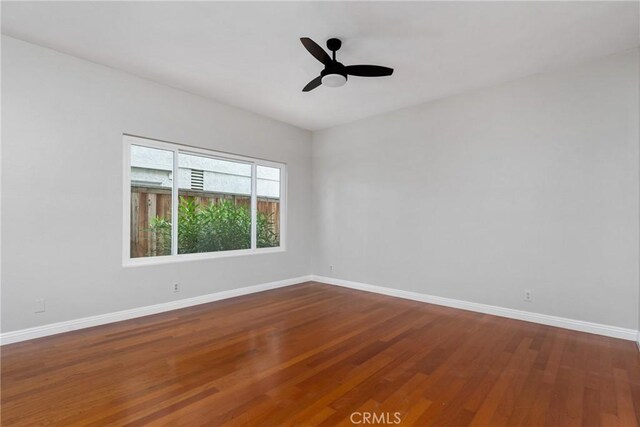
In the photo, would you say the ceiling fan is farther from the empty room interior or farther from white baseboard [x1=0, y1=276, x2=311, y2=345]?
white baseboard [x1=0, y1=276, x2=311, y2=345]

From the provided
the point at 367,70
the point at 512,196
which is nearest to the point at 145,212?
the point at 367,70

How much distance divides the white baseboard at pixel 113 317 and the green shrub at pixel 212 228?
67 cm

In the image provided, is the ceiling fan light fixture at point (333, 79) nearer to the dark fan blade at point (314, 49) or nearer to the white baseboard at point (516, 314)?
the dark fan blade at point (314, 49)

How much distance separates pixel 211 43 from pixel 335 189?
3.20 m

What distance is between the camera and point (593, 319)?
3221 mm

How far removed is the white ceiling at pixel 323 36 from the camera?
249 cm

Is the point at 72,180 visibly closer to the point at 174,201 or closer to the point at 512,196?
the point at 174,201

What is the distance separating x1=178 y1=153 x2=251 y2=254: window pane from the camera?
4.26 metres

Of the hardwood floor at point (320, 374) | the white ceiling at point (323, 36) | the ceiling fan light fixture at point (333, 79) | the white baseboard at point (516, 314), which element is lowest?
the hardwood floor at point (320, 374)

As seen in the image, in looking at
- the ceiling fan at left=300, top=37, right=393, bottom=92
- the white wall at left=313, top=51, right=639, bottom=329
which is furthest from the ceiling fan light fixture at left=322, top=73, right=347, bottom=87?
the white wall at left=313, top=51, right=639, bottom=329

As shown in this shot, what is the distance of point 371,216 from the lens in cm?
509

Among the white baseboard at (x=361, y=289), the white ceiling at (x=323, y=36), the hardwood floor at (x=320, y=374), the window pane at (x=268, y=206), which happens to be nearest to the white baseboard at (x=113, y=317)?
the white baseboard at (x=361, y=289)

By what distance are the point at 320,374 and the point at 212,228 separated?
296cm

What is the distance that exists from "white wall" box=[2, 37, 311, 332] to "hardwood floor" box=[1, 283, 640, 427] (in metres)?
0.44
